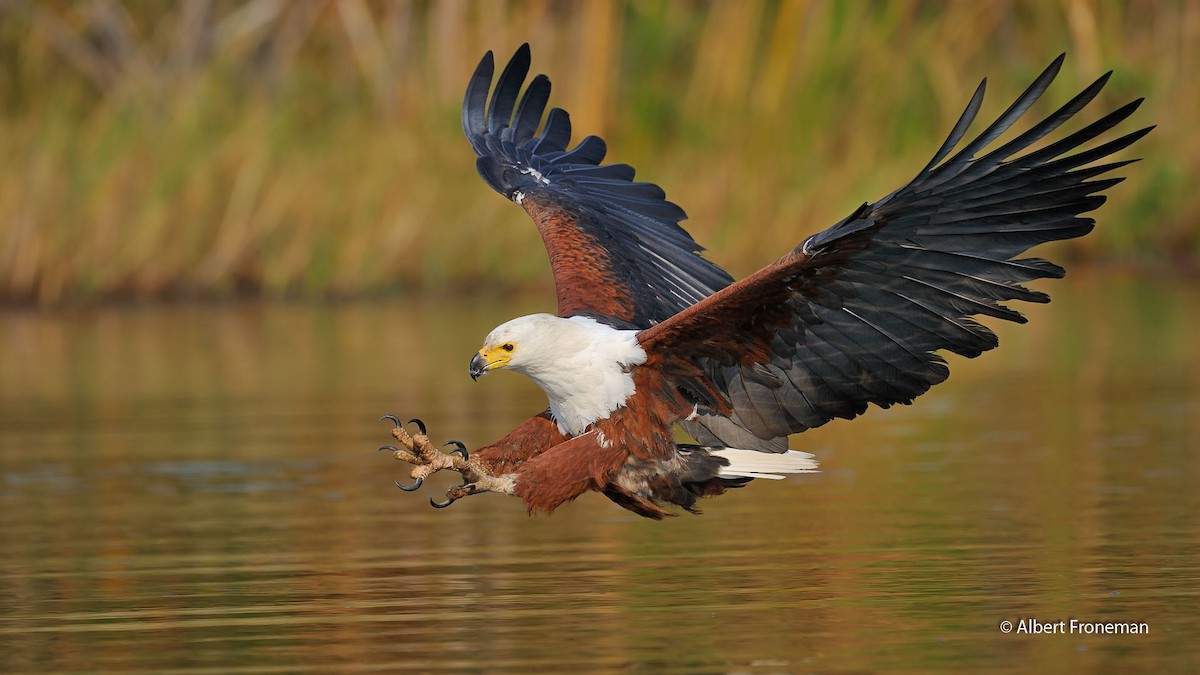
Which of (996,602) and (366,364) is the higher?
(366,364)

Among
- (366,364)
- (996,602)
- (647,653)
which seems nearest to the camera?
(647,653)

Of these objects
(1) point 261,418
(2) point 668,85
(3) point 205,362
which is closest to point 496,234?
(2) point 668,85

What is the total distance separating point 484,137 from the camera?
31.8ft

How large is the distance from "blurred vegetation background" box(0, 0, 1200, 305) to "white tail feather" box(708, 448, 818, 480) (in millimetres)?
10863

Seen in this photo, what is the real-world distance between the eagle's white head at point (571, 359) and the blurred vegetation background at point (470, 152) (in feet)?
35.8

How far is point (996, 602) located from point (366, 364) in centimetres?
827

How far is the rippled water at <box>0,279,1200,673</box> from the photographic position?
5.84 metres

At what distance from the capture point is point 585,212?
8.98 m

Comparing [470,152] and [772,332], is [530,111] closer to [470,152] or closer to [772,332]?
[772,332]

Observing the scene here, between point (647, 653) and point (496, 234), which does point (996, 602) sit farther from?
point (496, 234)

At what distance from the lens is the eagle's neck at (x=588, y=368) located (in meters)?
7.20

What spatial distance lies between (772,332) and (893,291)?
443mm

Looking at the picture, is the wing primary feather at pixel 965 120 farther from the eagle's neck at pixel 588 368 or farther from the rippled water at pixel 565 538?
the eagle's neck at pixel 588 368
